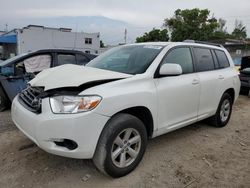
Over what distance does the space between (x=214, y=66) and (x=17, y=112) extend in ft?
11.9

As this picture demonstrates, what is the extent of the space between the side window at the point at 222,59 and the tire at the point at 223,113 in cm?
61

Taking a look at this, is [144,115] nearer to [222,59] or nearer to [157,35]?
[222,59]

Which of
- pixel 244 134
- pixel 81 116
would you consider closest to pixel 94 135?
pixel 81 116

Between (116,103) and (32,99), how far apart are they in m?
1.11

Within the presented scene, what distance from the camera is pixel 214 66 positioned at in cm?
501

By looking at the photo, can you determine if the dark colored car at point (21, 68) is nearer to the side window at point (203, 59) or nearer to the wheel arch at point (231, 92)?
the side window at point (203, 59)

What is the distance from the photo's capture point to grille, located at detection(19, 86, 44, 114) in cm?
304

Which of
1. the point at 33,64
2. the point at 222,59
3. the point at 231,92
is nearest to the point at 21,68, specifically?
the point at 33,64

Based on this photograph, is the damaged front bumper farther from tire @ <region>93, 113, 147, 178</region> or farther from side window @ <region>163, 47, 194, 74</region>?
side window @ <region>163, 47, 194, 74</region>

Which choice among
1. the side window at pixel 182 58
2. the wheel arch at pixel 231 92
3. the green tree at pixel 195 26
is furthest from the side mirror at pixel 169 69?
the green tree at pixel 195 26

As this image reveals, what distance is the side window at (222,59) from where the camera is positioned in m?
5.25

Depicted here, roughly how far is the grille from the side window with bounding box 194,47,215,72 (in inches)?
107

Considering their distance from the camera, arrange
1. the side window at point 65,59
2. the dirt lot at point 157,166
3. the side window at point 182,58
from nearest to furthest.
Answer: the dirt lot at point 157,166, the side window at point 182,58, the side window at point 65,59

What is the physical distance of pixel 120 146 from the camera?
3.19 meters
